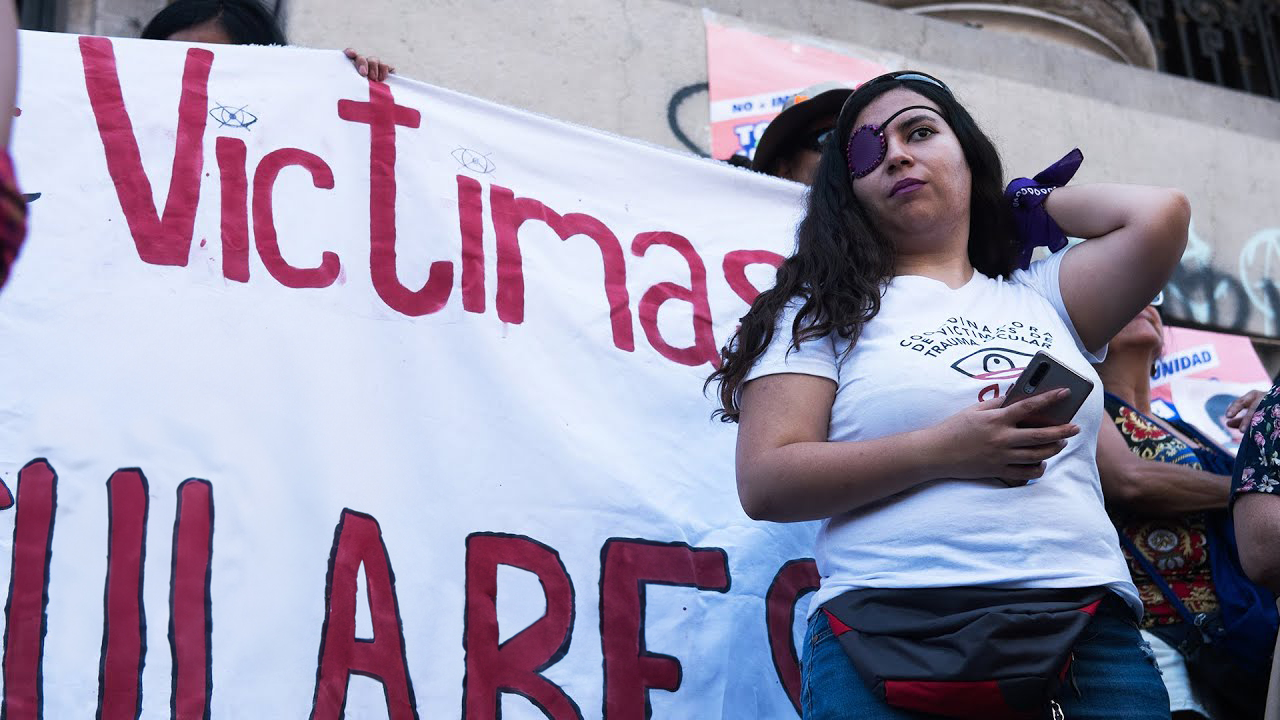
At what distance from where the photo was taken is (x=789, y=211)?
11.8 ft

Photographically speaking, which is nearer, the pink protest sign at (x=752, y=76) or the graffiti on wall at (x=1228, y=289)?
the pink protest sign at (x=752, y=76)

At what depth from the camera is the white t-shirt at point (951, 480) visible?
6.95ft

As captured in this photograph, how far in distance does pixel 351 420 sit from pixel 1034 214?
4.56ft

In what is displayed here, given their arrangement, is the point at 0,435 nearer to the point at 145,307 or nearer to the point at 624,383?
the point at 145,307

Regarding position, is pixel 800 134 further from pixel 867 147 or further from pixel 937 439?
pixel 937 439

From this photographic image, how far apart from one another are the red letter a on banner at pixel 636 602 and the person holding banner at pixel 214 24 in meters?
1.39

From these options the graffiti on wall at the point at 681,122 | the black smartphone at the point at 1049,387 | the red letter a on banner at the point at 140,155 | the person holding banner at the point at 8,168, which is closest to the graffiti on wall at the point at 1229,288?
the graffiti on wall at the point at 681,122

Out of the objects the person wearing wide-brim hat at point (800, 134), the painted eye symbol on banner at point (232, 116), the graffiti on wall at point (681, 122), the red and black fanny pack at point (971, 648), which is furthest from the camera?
the graffiti on wall at point (681, 122)

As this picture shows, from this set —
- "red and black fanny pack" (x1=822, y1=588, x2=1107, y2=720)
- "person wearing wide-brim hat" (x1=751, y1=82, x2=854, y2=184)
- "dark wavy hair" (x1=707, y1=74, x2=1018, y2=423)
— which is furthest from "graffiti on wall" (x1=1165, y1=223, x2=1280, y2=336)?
"red and black fanny pack" (x1=822, y1=588, x2=1107, y2=720)

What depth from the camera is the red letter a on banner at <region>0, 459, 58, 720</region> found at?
7.81 feet

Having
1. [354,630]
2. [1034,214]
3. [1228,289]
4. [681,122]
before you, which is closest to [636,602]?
[354,630]

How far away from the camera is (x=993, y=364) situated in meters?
2.26

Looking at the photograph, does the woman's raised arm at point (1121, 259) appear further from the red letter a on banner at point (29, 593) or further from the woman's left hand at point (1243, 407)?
the red letter a on banner at point (29, 593)

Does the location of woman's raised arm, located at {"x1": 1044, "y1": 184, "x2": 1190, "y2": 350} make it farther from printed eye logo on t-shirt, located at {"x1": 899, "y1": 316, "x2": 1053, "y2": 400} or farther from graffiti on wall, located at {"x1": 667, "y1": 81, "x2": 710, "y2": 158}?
graffiti on wall, located at {"x1": 667, "y1": 81, "x2": 710, "y2": 158}
